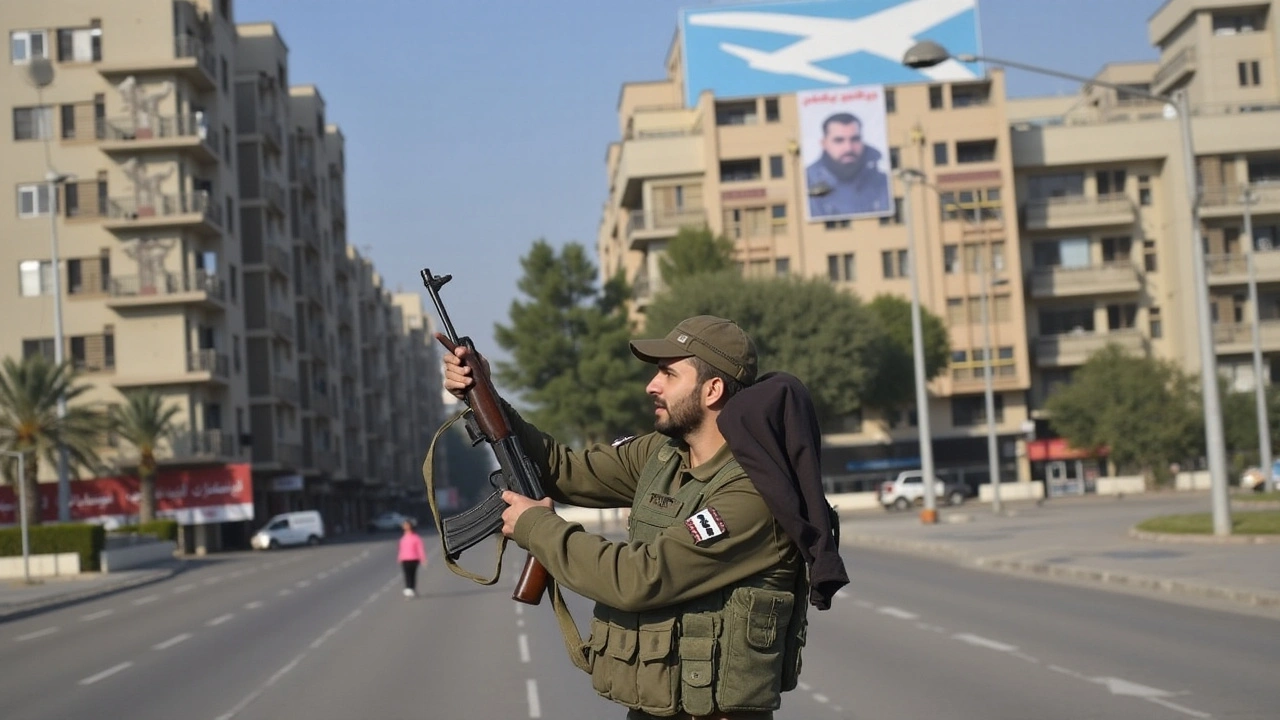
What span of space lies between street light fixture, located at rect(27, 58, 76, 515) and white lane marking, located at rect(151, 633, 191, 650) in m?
29.5

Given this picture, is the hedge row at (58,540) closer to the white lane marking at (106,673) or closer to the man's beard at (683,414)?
the white lane marking at (106,673)

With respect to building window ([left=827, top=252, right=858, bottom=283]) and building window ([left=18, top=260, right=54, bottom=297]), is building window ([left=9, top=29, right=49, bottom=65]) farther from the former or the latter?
building window ([left=827, top=252, right=858, bottom=283])

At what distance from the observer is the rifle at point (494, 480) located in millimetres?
4441

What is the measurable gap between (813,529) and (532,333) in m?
79.1

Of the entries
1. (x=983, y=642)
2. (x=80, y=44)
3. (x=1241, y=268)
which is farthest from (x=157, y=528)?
(x=1241, y=268)

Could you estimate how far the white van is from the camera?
237 ft

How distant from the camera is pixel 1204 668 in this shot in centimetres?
1323

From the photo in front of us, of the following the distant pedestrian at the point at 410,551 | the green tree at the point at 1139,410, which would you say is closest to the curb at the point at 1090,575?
the distant pedestrian at the point at 410,551

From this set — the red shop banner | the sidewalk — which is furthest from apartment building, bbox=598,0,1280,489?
the sidewalk

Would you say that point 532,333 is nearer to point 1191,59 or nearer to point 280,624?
point 1191,59

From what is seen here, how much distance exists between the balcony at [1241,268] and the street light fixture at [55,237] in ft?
193

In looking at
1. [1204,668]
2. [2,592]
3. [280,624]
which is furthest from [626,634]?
[2,592]

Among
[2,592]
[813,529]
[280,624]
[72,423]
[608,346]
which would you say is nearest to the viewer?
[813,529]

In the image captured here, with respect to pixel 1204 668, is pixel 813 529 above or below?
above
